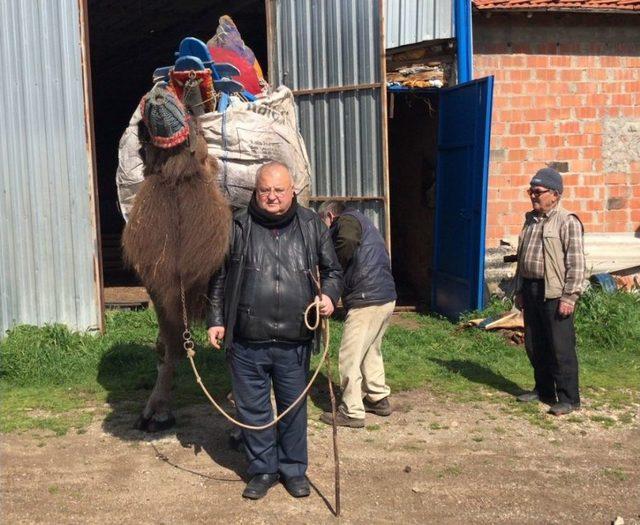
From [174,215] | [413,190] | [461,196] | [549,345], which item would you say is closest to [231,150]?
[174,215]

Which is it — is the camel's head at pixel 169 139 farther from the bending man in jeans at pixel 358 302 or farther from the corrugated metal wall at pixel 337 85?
the corrugated metal wall at pixel 337 85

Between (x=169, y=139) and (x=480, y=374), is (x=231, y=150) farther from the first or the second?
(x=480, y=374)

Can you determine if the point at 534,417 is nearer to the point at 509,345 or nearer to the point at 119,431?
the point at 509,345

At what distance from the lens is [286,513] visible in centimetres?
402

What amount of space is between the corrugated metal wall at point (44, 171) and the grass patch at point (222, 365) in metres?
0.37

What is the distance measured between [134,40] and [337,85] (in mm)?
5463

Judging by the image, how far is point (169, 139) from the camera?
4160 millimetres

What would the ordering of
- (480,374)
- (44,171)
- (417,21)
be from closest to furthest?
(480,374)
(44,171)
(417,21)

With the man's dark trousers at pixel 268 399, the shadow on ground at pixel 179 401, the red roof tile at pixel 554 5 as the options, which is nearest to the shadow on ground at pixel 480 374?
the shadow on ground at pixel 179 401

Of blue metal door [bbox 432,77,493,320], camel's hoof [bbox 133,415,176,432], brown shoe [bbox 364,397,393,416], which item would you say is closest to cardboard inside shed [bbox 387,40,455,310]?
blue metal door [bbox 432,77,493,320]

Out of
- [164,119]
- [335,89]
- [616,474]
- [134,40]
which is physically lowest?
[616,474]

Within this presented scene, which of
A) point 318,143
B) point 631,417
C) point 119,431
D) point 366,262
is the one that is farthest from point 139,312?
point 631,417

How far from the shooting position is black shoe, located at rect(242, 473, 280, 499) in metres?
4.18

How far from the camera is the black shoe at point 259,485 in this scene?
4180mm
